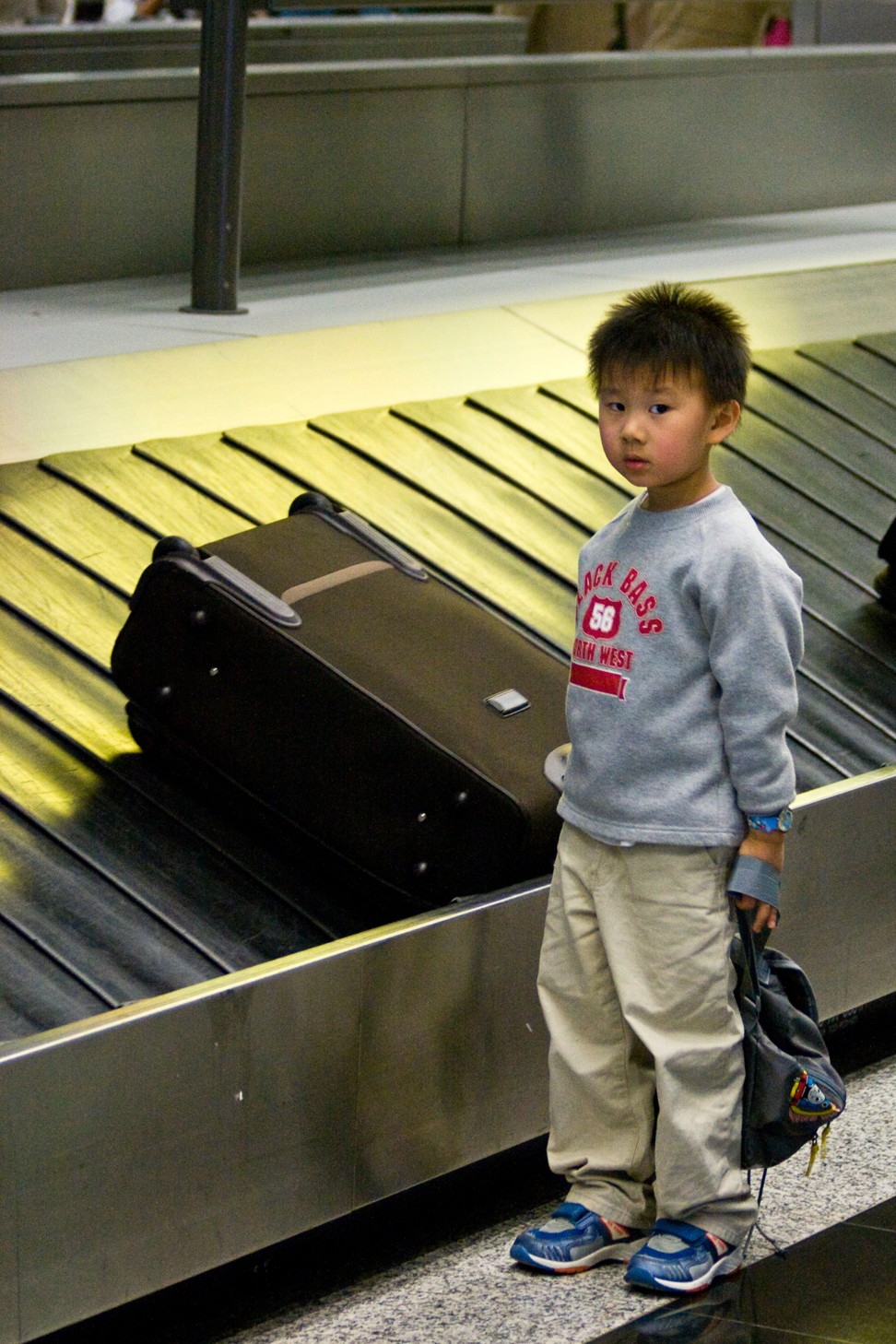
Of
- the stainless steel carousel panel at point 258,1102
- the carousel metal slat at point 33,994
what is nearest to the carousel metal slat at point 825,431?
the stainless steel carousel panel at point 258,1102

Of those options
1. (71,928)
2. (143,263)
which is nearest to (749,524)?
(71,928)

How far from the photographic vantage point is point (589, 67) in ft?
21.7

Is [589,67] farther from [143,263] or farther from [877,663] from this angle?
[877,663]

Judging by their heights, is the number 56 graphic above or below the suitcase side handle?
above

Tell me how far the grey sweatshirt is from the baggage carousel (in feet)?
1.27

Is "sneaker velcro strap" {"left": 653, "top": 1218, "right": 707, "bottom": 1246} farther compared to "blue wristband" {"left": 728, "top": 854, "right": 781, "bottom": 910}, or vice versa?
"sneaker velcro strap" {"left": 653, "top": 1218, "right": 707, "bottom": 1246}

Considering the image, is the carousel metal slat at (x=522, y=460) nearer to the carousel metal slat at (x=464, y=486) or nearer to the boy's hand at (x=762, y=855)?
the carousel metal slat at (x=464, y=486)

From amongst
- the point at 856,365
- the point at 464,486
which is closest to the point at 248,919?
the point at 464,486

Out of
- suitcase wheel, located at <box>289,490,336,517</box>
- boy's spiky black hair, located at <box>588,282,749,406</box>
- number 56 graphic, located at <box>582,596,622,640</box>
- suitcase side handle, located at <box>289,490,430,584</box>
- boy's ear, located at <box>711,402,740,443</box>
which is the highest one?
boy's spiky black hair, located at <box>588,282,749,406</box>

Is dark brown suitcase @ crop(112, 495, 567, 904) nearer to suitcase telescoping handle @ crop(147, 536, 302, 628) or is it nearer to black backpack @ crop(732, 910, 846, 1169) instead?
suitcase telescoping handle @ crop(147, 536, 302, 628)

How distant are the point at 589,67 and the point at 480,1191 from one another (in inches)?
185

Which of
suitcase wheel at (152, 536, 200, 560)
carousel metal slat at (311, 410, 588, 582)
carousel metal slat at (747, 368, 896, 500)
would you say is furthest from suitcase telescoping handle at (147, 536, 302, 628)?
carousel metal slat at (747, 368, 896, 500)

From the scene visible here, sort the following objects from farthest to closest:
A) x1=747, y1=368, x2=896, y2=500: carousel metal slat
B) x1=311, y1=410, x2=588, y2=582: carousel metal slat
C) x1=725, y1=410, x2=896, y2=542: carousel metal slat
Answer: x1=747, y1=368, x2=896, y2=500: carousel metal slat < x1=725, y1=410, x2=896, y2=542: carousel metal slat < x1=311, y1=410, x2=588, y2=582: carousel metal slat

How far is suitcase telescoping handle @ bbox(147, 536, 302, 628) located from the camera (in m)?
2.82
